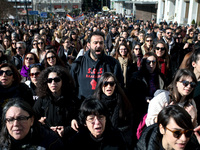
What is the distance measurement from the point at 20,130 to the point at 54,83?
1.12 m

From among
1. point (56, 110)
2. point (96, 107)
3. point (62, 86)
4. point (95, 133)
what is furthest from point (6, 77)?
point (95, 133)

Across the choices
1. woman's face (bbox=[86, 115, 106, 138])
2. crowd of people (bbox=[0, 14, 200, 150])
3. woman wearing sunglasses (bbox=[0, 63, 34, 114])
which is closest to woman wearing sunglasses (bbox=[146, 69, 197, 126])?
crowd of people (bbox=[0, 14, 200, 150])

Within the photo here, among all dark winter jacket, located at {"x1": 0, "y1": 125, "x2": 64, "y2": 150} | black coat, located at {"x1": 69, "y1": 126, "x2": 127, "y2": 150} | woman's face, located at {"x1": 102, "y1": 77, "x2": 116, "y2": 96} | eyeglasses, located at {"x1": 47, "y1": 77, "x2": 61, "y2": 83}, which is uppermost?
eyeglasses, located at {"x1": 47, "y1": 77, "x2": 61, "y2": 83}

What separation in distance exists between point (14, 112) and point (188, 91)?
222cm

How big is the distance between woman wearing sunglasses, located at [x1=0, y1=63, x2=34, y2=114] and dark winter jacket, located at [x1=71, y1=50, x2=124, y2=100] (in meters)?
0.86

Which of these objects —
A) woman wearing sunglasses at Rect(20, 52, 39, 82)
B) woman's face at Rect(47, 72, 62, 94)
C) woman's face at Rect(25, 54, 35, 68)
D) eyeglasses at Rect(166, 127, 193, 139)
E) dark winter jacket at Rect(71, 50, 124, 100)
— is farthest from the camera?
woman's face at Rect(25, 54, 35, 68)

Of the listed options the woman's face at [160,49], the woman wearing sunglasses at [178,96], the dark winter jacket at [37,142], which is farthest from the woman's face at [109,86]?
the woman's face at [160,49]

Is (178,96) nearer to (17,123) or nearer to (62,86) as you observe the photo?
(62,86)

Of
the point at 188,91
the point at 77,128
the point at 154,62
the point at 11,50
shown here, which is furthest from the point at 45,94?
the point at 11,50

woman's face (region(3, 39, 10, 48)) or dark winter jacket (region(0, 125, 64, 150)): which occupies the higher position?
woman's face (region(3, 39, 10, 48))

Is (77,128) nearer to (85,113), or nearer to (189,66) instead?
(85,113)

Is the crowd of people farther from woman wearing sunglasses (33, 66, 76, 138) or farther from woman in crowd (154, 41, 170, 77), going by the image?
woman in crowd (154, 41, 170, 77)

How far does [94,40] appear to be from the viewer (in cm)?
371

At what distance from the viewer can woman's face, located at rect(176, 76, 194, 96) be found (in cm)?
293
